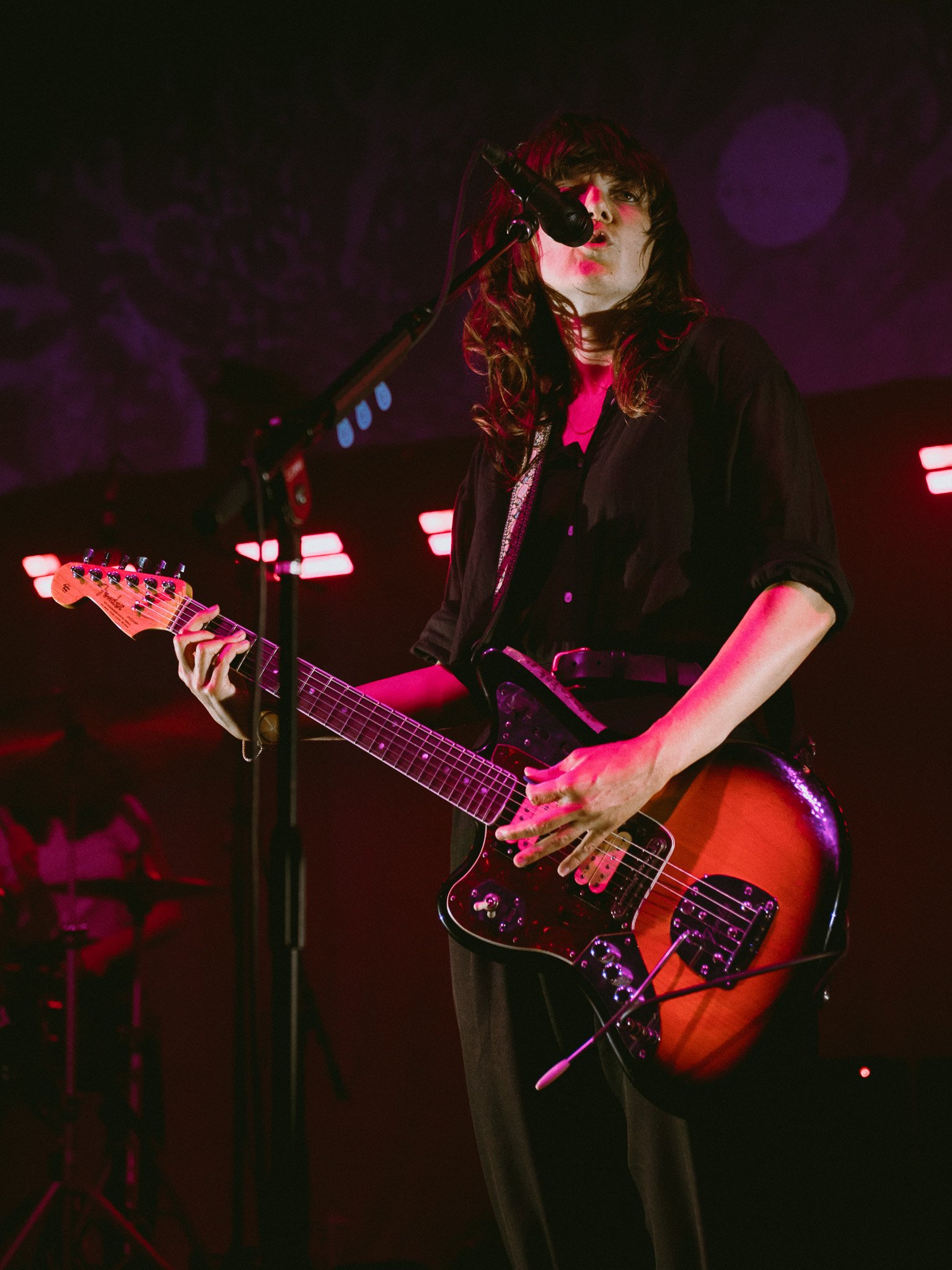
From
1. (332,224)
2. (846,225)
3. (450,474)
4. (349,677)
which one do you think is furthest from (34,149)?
(846,225)

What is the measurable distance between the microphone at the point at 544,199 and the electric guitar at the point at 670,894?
66 centimetres

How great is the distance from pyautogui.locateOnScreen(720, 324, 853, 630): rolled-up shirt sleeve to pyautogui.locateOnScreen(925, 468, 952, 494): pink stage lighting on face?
6.03ft

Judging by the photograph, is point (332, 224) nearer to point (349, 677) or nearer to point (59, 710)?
point (349, 677)

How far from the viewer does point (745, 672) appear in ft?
4.81

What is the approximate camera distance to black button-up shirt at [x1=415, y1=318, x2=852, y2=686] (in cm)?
157

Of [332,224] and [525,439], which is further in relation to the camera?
[332,224]

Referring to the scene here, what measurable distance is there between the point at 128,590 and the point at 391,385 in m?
1.86

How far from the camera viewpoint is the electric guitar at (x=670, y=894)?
1.43 metres

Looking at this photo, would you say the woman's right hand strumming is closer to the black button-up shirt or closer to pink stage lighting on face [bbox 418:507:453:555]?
the black button-up shirt

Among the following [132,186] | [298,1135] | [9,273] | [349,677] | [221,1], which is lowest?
[298,1135]

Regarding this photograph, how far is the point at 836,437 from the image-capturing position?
3.38m

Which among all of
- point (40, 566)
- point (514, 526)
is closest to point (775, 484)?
point (514, 526)

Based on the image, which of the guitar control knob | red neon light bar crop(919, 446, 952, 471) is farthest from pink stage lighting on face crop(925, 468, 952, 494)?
the guitar control knob

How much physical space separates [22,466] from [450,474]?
63.3 inches
